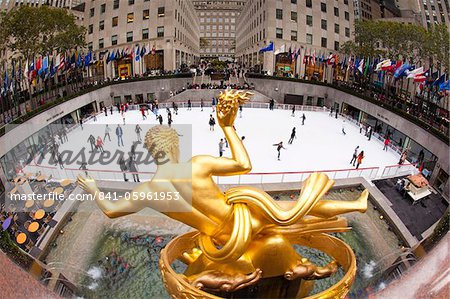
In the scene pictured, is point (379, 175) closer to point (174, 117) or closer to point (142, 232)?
point (142, 232)

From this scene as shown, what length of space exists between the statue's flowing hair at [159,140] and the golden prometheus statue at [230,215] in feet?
0.04

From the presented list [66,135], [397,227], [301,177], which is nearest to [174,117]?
[66,135]

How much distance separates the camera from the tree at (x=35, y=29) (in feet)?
67.6

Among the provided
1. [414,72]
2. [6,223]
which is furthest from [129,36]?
[6,223]

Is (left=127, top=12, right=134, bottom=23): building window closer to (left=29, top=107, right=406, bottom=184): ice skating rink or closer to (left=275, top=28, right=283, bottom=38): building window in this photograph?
(left=29, top=107, right=406, bottom=184): ice skating rink

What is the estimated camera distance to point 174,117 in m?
23.9

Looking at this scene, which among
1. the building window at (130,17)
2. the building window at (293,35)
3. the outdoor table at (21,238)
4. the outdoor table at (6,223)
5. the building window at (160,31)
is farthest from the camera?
the building window at (293,35)

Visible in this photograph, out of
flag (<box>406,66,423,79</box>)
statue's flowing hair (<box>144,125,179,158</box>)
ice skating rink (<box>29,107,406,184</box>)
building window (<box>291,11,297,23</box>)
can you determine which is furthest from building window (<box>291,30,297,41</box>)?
statue's flowing hair (<box>144,125,179,158</box>)

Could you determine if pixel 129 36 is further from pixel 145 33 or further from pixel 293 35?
pixel 293 35

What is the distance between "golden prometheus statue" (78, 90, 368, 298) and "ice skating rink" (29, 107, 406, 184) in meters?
9.09

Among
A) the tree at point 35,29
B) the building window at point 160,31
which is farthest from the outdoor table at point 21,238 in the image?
the building window at point 160,31

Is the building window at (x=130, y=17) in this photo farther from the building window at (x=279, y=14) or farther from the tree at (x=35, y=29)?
the building window at (x=279, y=14)

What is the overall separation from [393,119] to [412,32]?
8.22 meters

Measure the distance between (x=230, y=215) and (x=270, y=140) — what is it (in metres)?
14.3
